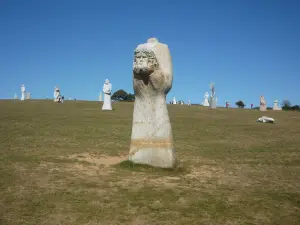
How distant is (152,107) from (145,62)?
1.27 m

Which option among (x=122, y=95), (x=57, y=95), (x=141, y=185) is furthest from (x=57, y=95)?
(x=141, y=185)

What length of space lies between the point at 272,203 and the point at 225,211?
114 centimetres

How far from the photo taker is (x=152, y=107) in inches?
347

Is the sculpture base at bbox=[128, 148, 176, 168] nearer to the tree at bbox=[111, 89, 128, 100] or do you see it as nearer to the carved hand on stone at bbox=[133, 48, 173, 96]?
the carved hand on stone at bbox=[133, 48, 173, 96]

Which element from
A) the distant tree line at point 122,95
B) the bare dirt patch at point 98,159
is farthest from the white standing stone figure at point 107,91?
the distant tree line at point 122,95

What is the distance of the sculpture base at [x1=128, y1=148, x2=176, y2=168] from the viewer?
871 cm

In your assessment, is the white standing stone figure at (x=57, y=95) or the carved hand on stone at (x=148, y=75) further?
the white standing stone figure at (x=57, y=95)

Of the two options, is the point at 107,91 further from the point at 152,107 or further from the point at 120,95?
the point at 120,95

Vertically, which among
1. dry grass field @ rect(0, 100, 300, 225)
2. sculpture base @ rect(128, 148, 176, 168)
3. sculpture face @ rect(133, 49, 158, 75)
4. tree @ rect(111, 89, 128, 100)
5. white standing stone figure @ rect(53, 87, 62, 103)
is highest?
tree @ rect(111, 89, 128, 100)

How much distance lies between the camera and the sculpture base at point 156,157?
8.71 m

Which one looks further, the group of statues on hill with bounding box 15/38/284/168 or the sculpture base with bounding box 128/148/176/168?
the sculpture base with bounding box 128/148/176/168

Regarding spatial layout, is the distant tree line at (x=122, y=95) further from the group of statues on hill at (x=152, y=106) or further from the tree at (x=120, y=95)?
the group of statues on hill at (x=152, y=106)

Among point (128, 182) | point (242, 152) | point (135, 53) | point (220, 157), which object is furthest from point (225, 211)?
point (242, 152)

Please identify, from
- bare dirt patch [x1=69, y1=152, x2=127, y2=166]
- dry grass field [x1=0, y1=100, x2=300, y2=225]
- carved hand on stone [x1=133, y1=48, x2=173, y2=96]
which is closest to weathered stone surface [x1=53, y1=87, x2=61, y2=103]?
dry grass field [x1=0, y1=100, x2=300, y2=225]
